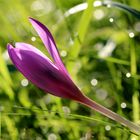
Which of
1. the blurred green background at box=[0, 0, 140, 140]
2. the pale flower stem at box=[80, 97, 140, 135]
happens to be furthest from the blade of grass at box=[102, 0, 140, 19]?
the pale flower stem at box=[80, 97, 140, 135]

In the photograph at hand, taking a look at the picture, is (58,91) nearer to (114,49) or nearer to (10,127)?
(10,127)

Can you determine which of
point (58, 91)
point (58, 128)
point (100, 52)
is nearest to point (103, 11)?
point (100, 52)

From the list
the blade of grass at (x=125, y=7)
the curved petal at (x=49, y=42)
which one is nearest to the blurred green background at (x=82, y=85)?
the blade of grass at (x=125, y=7)

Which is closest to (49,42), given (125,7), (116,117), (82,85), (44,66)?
(44,66)

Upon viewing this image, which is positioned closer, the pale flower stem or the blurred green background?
the pale flower stem

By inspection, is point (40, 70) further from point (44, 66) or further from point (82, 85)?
point (82, 85)

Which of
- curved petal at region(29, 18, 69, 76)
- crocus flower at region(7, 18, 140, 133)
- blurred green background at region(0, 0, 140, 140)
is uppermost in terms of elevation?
blurred green background at region(0, 0, 140, 140)

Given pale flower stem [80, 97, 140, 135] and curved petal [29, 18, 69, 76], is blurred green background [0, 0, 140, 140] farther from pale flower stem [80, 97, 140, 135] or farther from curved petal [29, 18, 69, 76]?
curved petal [29, 18, 69, 76]

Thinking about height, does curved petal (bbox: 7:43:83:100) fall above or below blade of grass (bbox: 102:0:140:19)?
below
